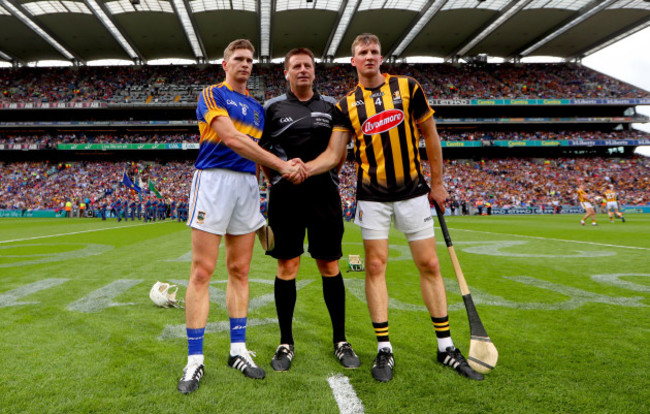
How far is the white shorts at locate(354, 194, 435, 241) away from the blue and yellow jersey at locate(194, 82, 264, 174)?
0.87 meters

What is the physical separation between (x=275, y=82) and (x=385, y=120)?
4125 centimetres

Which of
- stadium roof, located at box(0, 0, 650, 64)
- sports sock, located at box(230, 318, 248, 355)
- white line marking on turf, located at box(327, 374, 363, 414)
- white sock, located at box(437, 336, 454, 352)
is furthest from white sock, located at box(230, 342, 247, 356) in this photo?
stadium roof, located at box(0, 0, 650, 64)

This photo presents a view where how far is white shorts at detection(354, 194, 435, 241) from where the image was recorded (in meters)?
2.62

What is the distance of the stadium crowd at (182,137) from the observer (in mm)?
38719

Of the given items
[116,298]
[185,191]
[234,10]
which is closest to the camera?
[116,298]

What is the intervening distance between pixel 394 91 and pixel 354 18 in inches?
1267

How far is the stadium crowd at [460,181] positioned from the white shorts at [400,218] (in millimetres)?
28052

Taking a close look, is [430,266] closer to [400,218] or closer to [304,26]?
A: [400,218]

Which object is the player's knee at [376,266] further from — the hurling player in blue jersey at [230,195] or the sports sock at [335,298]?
the hurling player in blue jersey at [230,195]

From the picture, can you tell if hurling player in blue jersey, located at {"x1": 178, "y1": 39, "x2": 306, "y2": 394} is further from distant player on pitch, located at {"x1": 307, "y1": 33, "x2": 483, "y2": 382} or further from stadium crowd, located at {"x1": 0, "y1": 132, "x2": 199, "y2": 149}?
A: stadium crowd, located at {"x1": 0, "y1": 132, "x2": 199, "y2": 149}

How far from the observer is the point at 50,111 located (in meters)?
39.6

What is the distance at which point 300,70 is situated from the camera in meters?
2.69

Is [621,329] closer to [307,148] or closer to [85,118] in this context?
[307,148]

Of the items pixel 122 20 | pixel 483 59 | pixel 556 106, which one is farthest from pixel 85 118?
pixel 556 106
